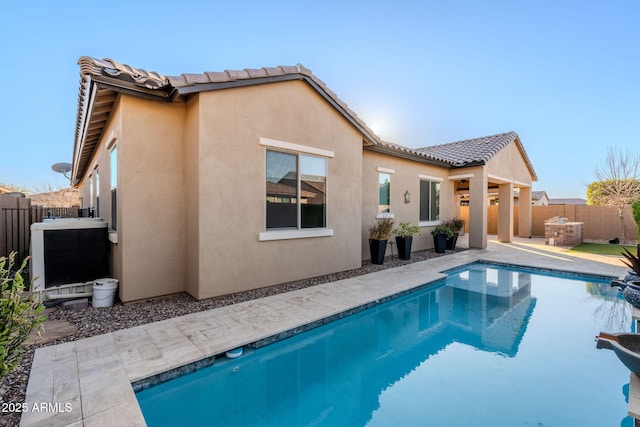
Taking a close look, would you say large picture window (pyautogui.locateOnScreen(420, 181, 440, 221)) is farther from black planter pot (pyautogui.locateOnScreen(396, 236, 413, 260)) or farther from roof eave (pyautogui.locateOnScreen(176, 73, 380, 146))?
roof eave (pyautogui.locateOnScreen(176, 73, 380, 146))

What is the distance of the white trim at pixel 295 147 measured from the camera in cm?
764

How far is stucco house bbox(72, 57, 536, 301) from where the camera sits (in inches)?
253

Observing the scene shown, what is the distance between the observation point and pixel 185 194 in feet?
23.5

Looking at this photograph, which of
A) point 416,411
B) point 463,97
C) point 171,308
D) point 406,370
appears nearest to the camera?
point 416,411

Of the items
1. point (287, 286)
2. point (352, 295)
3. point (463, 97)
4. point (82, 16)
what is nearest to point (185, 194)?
point (287, 286)

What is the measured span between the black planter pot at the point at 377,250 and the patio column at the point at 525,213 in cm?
1614

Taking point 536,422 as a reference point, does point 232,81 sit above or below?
above

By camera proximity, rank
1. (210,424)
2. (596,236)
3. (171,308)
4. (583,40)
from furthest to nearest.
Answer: (596,236) → (583,40) → (171,308) → (210,424)

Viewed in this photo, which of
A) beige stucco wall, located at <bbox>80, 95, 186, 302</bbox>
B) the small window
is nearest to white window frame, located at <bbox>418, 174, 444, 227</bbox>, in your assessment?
the small window

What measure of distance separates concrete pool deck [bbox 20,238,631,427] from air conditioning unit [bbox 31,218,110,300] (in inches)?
96.7

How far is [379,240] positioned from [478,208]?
7780mm

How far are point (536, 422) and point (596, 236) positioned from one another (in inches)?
889

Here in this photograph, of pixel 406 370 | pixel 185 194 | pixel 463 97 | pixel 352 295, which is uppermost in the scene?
pixel 463 97

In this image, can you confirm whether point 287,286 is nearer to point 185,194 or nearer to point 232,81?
point 185,194
